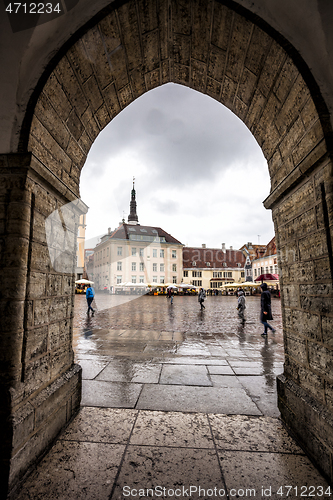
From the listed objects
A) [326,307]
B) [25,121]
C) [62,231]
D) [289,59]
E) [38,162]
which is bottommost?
[326,307]

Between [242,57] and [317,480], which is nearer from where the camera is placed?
[317,480]

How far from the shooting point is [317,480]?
1920 mm

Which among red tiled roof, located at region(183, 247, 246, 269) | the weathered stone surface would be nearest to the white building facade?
red tiled roof, located at region(183, 247, 246, 269)

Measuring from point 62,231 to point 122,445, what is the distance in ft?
7.45

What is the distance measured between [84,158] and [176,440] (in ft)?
11.4

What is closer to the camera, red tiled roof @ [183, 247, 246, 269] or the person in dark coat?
the person in dark coat

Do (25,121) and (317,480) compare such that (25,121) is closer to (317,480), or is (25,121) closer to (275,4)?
(275,4)

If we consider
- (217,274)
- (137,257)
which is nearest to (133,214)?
(137,257)

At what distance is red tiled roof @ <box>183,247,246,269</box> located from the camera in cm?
5244

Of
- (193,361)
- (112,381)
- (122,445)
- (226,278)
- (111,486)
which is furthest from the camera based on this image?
(226,278)

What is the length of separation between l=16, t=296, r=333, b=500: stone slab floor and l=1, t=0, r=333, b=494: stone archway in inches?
9.2

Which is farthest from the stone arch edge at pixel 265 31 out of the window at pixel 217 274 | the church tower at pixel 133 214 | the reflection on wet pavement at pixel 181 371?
the church tower at pixel 133 214

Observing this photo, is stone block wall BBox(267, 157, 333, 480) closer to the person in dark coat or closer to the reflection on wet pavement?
the reflection on wet pavement

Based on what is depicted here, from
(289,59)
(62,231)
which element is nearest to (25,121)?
(62,231)
